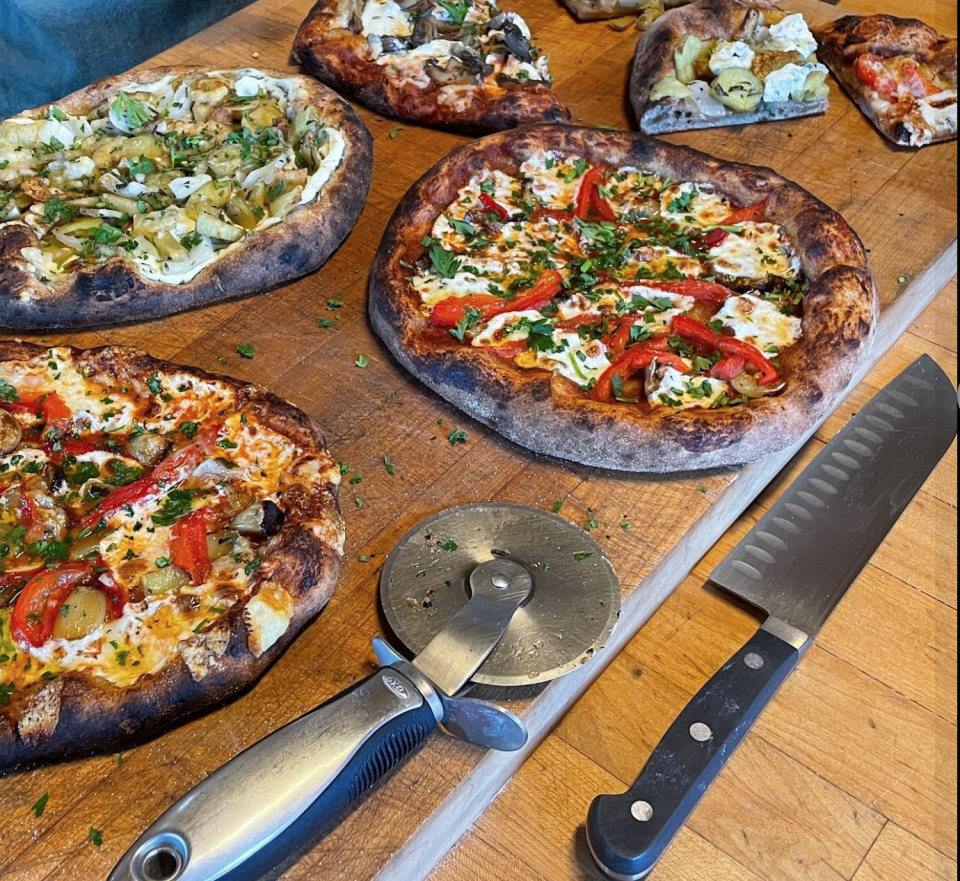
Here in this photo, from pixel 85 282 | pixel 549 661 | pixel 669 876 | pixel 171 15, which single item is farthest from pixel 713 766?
pixel 171 15

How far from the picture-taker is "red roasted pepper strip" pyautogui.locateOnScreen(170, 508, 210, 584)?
9.48ft

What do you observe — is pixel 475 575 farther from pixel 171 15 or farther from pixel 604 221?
pixel 171 15

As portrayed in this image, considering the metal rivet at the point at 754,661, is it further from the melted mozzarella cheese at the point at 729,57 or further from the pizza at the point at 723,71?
the melted mozzarella cheese at the point at 729,57

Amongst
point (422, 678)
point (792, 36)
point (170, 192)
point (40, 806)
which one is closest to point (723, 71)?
point (792, 36)

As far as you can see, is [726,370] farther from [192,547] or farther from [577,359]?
[192,547]

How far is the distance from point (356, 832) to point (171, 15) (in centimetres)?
516

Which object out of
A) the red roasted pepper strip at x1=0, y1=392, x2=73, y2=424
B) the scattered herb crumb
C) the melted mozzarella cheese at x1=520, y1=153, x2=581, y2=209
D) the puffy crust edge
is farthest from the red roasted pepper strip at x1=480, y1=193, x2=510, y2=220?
the scattered herb crumb

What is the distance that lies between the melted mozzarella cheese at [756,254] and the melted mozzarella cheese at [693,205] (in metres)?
0.15

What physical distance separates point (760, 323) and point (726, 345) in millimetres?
240

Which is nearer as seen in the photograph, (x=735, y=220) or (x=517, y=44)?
(x=735, y=220)

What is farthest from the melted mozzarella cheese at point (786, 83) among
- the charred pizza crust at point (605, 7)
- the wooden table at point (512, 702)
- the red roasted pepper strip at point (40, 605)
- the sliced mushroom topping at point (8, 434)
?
the red roasted pepper strip at point (40, 605)

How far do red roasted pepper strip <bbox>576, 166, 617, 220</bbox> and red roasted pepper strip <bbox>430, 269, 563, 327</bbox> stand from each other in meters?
0.57

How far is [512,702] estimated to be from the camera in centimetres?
275

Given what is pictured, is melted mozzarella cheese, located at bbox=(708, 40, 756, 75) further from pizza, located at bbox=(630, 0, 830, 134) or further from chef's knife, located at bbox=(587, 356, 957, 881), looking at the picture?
chef's knife, located at bbox=(587, 356, 957, 881)
